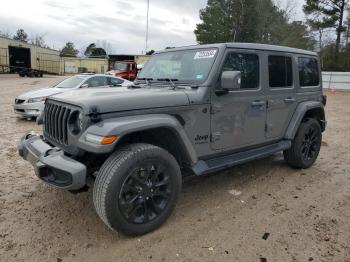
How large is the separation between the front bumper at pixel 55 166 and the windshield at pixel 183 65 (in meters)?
1.75

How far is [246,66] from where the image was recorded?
14.5 feet

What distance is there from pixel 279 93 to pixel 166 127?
2.25 metres

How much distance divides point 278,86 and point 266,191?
1547 millimetres

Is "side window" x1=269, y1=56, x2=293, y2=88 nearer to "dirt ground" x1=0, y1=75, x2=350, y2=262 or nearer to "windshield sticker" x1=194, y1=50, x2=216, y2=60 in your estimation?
"windshield sticker" x1=194, y1=50, x2=216, y2=60

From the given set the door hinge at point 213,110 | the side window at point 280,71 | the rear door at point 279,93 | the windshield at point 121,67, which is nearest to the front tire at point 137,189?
the door hinge at point 213,110

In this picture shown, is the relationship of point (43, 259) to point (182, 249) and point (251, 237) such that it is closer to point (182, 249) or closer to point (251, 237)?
point (182, 249)

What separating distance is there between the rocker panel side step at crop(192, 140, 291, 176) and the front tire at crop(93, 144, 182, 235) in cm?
40

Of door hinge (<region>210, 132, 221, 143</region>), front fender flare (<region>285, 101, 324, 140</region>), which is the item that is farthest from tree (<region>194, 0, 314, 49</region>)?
door hinge (<region>210, 132, 221, 143</region>)

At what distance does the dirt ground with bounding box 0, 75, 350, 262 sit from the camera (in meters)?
3.14

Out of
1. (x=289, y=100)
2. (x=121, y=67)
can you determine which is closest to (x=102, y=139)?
(x=289, y=100)

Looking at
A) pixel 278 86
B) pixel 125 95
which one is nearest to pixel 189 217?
pixel 125 95

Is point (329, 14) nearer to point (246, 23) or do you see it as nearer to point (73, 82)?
point (246, 23)

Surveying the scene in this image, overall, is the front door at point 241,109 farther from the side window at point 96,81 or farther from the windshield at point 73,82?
the windshield at point 73,82

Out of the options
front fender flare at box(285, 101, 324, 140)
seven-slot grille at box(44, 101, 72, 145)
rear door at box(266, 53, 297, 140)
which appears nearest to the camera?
seven-slot grille at box(44, 101, 72, 145)
